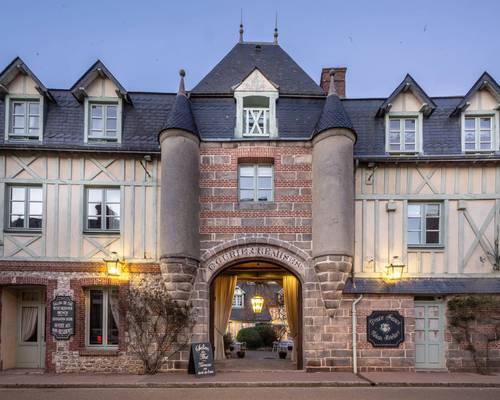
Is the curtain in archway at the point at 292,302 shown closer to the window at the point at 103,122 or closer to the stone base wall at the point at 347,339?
the stone base wall at the point at 347,339

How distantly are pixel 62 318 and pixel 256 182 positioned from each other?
255 inches

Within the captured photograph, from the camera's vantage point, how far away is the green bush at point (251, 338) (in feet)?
Answer: 74.8

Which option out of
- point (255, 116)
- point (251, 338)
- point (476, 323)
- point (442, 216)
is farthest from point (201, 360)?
point (251, 338)

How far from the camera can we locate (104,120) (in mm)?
13469

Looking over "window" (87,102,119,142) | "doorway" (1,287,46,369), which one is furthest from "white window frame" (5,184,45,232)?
"window" (87,102,119,142)

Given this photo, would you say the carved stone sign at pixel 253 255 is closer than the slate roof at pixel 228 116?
Yes

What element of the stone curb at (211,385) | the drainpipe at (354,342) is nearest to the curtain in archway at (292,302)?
→ the drainpipe at (354,342)

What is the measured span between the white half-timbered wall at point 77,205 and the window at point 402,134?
22.6ft

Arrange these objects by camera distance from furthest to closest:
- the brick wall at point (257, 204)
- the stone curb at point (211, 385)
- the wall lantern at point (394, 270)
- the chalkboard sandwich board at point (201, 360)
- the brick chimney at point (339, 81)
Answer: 1. the brick chimney at point (339, 81)
2. the brick wall at point (257, 204)
3. the wall lantern at point (394, 270)
4. the chalkboard sandwich board at point (201, 360)
5. the stone curb at point (211, 385)

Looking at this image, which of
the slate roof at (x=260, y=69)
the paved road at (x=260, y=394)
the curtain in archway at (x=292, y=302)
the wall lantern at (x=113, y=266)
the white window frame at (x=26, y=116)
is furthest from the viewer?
the curtain in archway at (x=292, y=302)

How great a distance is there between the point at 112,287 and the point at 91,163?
3.54 metres

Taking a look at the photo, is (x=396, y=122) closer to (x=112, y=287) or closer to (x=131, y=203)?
(x=131, y=203)

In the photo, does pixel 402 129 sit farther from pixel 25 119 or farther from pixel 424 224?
pixel 25 119

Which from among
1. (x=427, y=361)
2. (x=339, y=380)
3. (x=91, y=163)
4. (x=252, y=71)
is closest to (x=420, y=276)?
(x=427, y=361)
